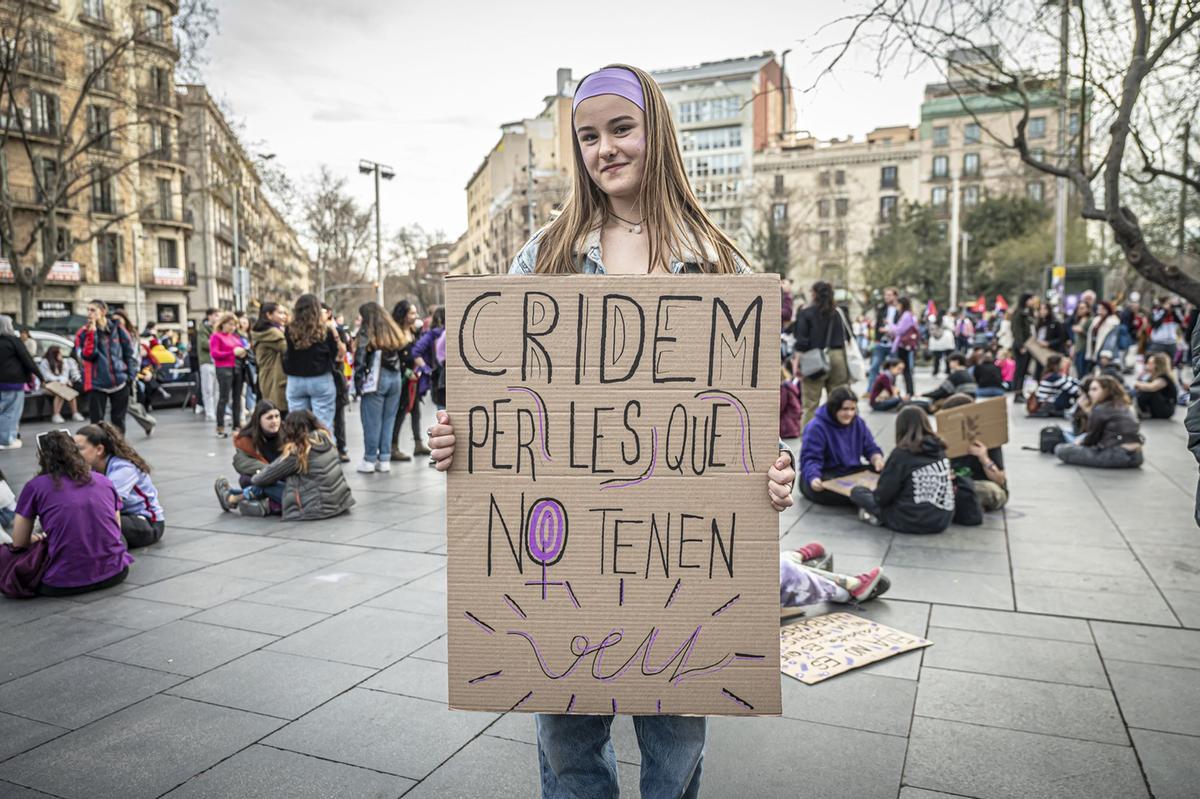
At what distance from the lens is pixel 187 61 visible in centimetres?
2097

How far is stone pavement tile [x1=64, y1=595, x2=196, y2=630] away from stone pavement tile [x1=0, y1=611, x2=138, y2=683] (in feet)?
0.21

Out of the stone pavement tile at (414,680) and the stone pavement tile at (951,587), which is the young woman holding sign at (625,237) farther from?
the stone pavement tile at (951,587)

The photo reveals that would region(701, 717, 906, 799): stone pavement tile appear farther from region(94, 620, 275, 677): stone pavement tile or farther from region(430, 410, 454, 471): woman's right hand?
region(94, 620, 275, 677): stone pavement tile

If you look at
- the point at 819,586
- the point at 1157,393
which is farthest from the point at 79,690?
the point at 1157,393

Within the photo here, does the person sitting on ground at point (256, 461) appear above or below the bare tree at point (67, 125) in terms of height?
below

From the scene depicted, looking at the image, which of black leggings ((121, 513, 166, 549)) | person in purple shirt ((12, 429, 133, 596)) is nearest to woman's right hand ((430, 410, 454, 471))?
person in purple shirt ((12, 429, 133, 596))

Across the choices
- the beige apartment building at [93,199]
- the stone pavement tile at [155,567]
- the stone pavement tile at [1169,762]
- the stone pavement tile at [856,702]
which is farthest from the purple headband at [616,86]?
the beige apartment building at [93,199]

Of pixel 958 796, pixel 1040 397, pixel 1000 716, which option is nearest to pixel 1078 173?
pixel 1000 716

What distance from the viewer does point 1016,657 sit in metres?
3.86

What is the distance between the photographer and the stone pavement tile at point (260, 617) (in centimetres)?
431

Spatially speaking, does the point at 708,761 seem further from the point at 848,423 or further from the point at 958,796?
the point at 848,423

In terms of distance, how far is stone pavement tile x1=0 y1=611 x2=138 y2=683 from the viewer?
3.85 meters

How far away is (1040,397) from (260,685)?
12925mm

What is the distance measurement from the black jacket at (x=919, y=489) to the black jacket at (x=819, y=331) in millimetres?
4601
